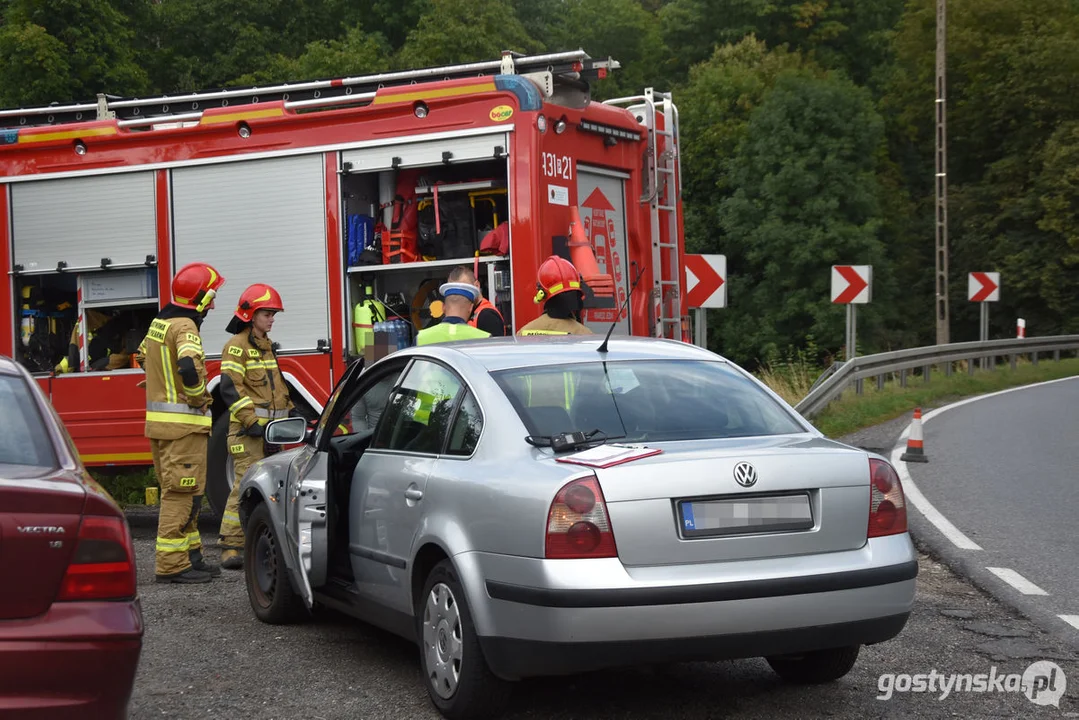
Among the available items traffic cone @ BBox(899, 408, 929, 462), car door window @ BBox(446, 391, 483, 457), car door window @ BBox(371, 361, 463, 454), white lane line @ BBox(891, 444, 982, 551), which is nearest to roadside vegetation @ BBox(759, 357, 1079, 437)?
traffic cone @ BBox(899, 408, 929, 462)

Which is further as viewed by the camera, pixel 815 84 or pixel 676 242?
pixel 815 84

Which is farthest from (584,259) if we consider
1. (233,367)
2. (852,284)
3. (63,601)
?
(852,284)

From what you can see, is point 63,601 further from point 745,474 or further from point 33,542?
point 745,474

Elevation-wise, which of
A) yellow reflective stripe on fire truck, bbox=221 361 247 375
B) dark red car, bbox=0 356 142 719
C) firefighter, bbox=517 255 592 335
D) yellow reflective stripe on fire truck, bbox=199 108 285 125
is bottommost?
dark red car, bbox=0 356 142 719

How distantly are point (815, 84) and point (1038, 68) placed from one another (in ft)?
24.3

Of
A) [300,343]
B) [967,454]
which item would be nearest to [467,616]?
[300,343]

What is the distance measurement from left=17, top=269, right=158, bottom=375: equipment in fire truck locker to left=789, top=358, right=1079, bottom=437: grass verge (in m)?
8.04

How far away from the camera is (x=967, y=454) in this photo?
1455 cm

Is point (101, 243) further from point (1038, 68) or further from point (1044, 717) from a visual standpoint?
point (1038, 68)

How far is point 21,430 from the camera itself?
475 cm

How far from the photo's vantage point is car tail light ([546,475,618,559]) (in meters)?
5.02

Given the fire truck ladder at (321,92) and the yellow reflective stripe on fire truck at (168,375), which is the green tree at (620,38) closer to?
the fire truck ladder at (321,92)

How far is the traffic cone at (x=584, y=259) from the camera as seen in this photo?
10.6 m

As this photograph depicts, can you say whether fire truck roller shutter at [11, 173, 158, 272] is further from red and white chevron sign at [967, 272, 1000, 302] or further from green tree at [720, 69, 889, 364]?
green tree at [720, 69, 889, 364]
